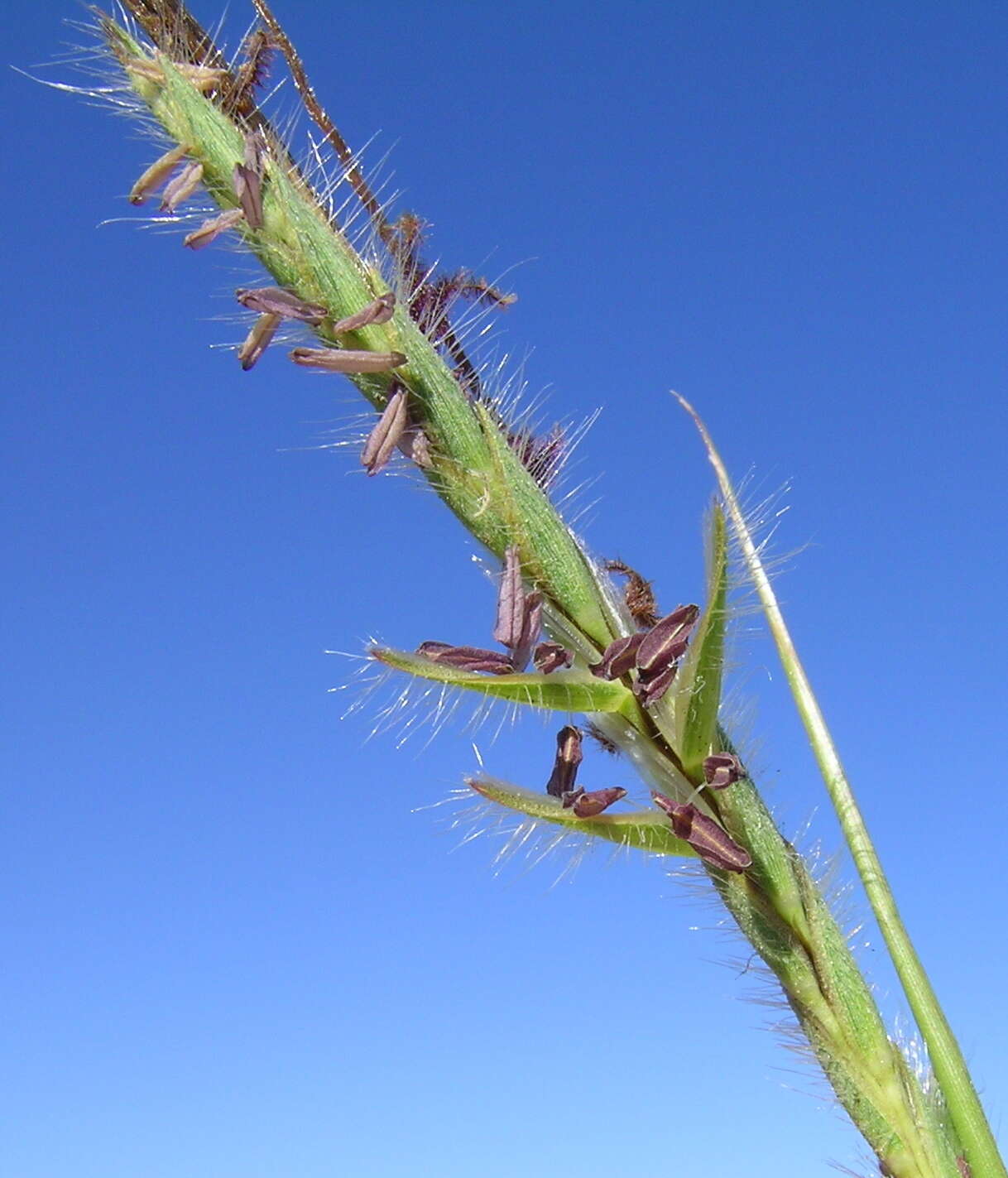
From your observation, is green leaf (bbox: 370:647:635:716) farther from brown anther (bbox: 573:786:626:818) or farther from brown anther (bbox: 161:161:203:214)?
brown anther (bbox: 161:161:203:214)

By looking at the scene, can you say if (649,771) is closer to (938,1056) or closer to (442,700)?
(442,700)

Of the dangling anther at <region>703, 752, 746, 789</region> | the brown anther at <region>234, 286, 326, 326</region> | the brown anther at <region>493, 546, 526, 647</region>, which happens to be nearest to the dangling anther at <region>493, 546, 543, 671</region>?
the brown anther at <region>493, 546, 526, 647</region>

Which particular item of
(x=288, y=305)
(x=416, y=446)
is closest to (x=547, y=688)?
(x=416, y=446)

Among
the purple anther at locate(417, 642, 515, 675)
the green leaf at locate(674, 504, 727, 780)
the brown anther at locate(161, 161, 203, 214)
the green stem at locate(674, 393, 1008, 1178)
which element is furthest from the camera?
the brown anther at locate(161, 161, 203, 214)

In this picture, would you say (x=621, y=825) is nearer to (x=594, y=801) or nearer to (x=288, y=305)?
(x=594, y=801)

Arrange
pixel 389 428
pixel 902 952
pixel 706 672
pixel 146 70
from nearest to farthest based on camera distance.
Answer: pixel 902 952, pixel 706 672, pixel 389 428, pixel 146 70

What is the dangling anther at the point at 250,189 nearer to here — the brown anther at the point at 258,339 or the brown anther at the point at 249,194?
the brown anther at the point at 249,194

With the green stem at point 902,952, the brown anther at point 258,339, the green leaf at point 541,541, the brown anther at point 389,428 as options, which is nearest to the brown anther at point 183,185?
the brown anther at point 258,339
